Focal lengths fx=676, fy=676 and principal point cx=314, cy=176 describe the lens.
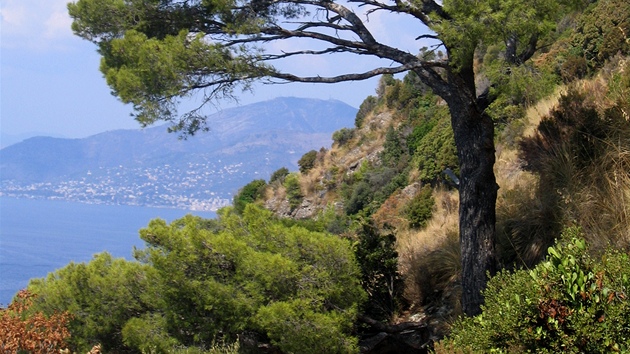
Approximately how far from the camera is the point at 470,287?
7.07m

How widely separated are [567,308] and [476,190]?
136 inches

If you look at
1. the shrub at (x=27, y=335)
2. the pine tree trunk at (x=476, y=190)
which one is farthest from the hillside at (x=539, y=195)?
the shrub at (x=27, y=335)

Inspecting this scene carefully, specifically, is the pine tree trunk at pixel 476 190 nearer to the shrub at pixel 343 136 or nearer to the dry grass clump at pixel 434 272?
the dry grass clump at pixel 434 272

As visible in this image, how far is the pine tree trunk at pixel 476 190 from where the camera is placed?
23.1ft

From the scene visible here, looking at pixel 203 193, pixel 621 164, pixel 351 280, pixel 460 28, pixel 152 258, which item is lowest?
pixel 203 193

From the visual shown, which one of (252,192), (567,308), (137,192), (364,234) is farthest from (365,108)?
(137,192)

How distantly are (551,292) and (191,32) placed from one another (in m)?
5.74

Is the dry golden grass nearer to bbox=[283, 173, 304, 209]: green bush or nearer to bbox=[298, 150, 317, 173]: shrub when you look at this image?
bbox=[283, 173, 304, 209]: green bush

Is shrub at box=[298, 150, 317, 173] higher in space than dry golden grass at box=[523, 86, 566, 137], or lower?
lower

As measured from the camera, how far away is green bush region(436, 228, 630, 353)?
3.57 metres

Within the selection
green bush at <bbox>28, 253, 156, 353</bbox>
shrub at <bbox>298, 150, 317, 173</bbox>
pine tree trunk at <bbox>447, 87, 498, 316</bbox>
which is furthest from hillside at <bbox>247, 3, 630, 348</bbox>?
shrub at <bbox>298, 150, 317, 173</bbox>

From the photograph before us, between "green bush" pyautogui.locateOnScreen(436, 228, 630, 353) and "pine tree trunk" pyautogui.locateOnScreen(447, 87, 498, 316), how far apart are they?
2962 mm

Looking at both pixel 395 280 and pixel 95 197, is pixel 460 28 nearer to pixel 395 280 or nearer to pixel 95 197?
pixel 395 280

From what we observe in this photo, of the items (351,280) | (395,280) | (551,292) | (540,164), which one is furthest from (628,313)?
(395,280)
